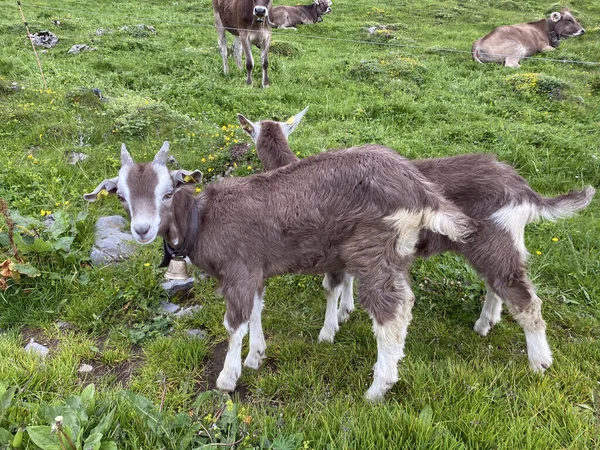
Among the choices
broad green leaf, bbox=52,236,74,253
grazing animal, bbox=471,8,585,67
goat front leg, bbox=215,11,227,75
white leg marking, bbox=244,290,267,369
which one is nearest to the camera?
white leg marking, bbox=244,290,267,369

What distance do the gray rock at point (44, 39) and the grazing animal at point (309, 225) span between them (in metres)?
11.4

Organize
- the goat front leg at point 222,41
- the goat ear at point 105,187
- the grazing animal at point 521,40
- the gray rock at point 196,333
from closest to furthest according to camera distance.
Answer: the goat ear at point 105,187 < the gray rock at point 196,333 < the goat front leg at point 222,41 < the grazing animal at point 521,40

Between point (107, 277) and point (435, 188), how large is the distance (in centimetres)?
329

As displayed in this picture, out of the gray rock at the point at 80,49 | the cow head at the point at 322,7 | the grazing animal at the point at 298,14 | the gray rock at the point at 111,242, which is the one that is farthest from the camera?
the cow head at the point at 322,7

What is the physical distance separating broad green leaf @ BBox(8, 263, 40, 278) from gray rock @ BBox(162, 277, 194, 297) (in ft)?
3.85

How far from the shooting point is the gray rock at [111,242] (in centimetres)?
470

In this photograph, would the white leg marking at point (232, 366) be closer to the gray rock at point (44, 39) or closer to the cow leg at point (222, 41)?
the cow leg at point (222, 41)

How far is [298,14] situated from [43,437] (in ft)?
69.0

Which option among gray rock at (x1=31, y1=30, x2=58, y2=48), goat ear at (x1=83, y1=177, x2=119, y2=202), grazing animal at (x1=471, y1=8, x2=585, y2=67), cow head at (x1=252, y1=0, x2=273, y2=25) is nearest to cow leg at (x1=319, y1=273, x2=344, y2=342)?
goat ear at (x1=83, y1=177, x2=119, y2=202)

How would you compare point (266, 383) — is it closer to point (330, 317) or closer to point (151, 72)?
point (330, 317)

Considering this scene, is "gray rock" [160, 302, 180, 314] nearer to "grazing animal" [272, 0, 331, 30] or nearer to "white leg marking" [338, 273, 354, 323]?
"white leg marking" [338, 273, 354, 323]

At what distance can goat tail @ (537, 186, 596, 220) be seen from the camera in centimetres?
348

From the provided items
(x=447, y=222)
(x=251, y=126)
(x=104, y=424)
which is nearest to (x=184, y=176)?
(x=104, y=424)

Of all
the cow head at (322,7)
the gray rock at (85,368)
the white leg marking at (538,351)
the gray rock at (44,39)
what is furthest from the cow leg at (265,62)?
the cow head at (322,7)
